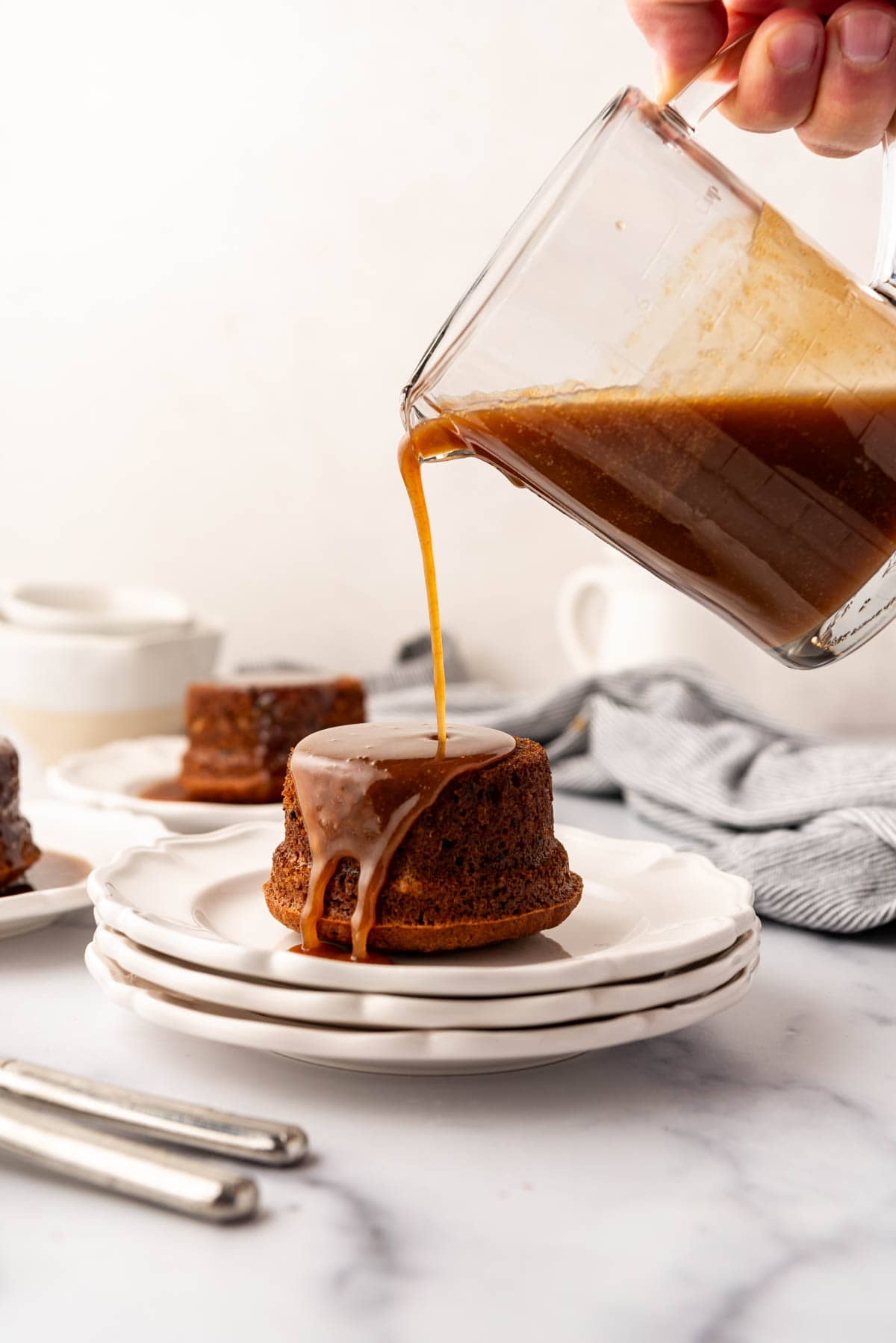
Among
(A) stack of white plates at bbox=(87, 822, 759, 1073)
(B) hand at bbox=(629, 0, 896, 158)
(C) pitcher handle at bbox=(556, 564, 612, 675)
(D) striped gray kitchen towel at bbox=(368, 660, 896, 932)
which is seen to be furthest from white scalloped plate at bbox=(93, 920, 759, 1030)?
(C) pitcher handle at bbox=(556, 564, 612, 675)

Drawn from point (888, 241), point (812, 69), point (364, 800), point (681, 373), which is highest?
point (812, 69)

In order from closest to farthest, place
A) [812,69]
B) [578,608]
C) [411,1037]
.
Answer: [411,1037] < [812,69] < [578,608]

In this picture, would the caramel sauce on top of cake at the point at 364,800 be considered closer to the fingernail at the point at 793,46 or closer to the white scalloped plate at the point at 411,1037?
the white scalloped plate at the point at 411,1037

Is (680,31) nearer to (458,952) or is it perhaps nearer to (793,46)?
(793,46)

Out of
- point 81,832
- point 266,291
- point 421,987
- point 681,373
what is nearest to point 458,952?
point 421,987

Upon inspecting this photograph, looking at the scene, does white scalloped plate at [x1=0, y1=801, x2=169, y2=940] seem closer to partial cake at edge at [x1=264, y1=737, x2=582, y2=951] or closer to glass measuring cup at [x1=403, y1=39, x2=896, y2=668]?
partial cake at edge at [x1=264, y1=737, x2=582, y2=951]

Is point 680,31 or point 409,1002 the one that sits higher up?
point 680,31
